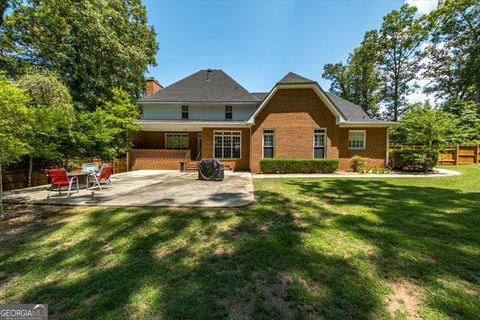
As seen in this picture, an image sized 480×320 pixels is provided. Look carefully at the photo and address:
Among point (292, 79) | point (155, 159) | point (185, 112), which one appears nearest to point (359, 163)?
point (292, 79)

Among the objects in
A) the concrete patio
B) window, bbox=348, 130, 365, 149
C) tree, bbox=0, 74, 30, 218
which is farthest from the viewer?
window, bbox=348, 130, 365, 149

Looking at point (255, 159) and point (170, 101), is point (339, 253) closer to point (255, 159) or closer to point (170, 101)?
point (255, 159)

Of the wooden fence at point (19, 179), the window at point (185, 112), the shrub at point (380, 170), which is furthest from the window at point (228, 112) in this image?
the shrub at point (380, 170)

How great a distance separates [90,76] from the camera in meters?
19.9

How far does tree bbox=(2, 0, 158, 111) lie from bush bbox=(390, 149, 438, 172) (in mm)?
22888

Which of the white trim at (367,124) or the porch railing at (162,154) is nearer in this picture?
the white trim at (367,124)

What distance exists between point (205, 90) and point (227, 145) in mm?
6615

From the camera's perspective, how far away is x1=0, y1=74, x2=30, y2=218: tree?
4801 millimetres

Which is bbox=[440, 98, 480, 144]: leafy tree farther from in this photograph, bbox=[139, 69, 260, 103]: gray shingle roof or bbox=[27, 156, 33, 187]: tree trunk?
bbox=[27, 156, 33, 187]: tree trunk

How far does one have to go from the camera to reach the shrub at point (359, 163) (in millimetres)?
15203

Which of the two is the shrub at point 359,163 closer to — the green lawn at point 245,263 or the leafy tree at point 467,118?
the green lawn at point 245,263

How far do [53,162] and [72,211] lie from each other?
6.21 m

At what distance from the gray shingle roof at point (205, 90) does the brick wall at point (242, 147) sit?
3.54m

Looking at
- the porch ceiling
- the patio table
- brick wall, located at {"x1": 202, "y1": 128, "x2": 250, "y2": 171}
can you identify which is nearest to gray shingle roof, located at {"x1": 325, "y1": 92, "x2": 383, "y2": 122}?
brick wall, located at {"x1": 202, "y1": 128, "x2": 250, "y2": 171}
